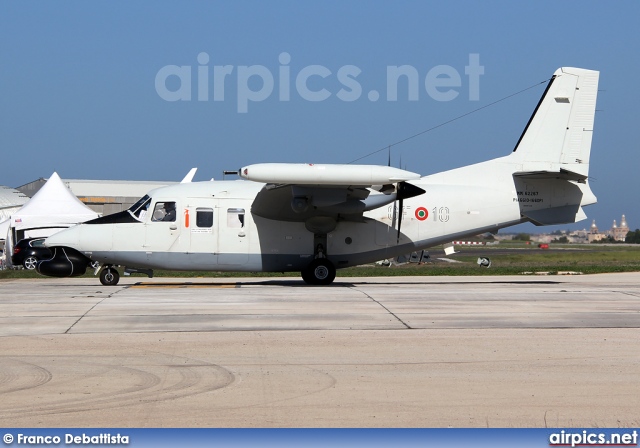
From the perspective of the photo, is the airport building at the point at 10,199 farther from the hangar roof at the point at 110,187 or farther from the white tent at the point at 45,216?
the white tent at the point at 45,216

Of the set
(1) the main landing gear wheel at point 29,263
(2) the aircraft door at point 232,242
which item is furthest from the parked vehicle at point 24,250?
(2) the aircraft door at point 232,242

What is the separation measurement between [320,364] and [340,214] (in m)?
13.4

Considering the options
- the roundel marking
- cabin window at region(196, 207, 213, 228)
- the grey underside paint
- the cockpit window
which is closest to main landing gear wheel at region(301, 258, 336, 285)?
the grey underside paint

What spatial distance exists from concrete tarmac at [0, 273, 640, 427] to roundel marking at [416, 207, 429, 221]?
7.22 metres

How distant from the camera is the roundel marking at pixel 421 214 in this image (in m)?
23.6

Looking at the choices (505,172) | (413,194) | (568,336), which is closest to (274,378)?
(568,336)

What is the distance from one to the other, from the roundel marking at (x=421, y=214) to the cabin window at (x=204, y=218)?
6.03m

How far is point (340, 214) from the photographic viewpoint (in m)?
22.9

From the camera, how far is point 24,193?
7000 centimetres

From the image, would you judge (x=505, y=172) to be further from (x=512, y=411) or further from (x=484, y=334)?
(x=512, y=411)

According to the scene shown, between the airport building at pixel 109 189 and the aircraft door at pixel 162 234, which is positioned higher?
the airport building at pixel 109 189

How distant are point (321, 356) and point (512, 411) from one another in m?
3.26

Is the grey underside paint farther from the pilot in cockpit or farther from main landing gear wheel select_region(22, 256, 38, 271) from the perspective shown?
main landing gear wheel select_region(22, 256, 38, 271)

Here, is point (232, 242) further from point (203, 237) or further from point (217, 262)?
point (203, 237)
